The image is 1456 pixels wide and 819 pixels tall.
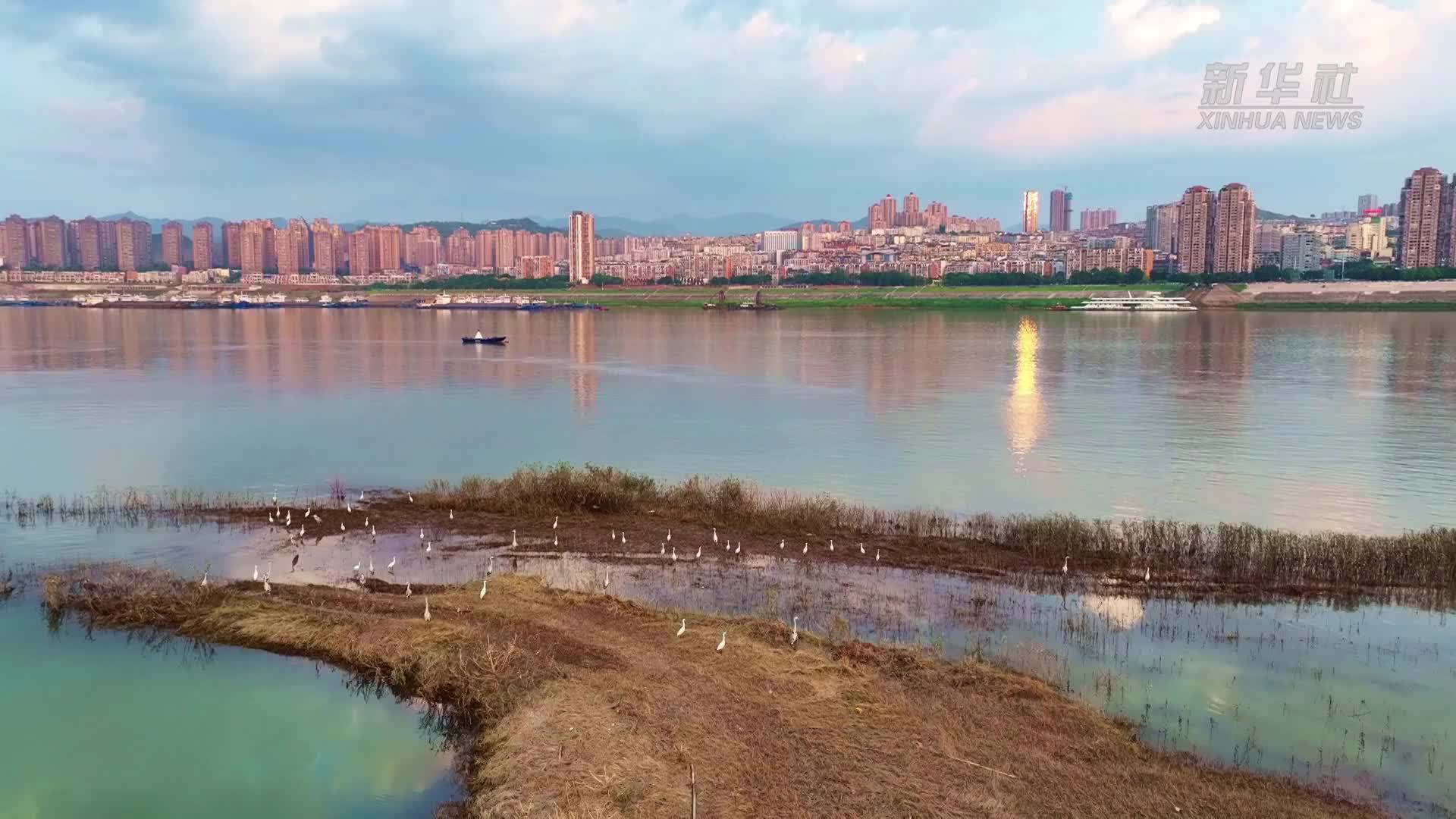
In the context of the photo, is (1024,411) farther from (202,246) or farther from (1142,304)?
(202,246)

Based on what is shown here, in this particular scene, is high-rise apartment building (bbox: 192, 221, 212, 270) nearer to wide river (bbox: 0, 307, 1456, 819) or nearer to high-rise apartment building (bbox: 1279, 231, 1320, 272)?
wide river (bbox: 0, 307, 1456, 819)

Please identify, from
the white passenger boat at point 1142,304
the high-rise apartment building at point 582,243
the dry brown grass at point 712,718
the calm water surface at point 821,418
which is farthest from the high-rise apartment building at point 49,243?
the dry brown grass at point 712,718

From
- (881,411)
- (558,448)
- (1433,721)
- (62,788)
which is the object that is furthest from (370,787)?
(881,411)

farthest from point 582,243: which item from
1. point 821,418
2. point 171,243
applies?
point 821,418

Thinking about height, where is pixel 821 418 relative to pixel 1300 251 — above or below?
below

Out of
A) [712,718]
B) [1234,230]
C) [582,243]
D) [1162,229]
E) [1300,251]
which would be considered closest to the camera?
[712,718]

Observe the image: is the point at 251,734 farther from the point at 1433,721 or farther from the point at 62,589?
the point at 1433,721
